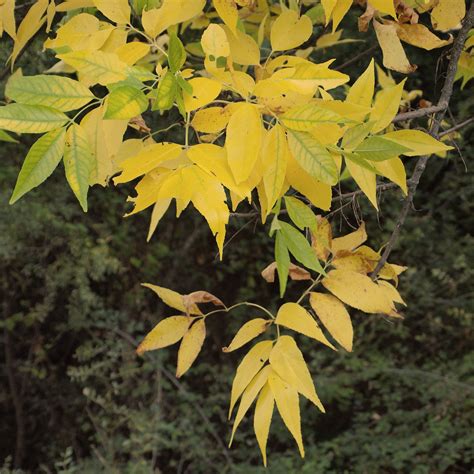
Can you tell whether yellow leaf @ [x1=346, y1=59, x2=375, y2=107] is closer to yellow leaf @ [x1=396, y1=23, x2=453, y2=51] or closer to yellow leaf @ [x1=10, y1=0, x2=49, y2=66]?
yellow leaf @ [x1=396, y1=23, x2=453, y2=51]

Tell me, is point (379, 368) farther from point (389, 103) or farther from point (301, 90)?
point (301, 90)

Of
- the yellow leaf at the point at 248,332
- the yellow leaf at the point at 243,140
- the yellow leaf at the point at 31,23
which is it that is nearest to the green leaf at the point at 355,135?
the yellow leaf at the point at 243,140

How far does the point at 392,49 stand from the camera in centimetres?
79

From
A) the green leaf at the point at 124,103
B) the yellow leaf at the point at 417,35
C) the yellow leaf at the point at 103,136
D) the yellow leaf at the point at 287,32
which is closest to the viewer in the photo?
the green leaf at the point at 124,103

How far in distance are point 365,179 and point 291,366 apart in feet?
0.63

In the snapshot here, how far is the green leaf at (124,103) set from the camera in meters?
0.50

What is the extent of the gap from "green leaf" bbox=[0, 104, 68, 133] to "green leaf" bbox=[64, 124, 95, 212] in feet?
0.06

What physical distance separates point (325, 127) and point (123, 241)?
2.26 meters

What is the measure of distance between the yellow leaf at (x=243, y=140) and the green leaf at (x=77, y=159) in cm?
13

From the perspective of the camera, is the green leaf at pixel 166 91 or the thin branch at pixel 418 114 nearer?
the green leaf at pixel 166 91

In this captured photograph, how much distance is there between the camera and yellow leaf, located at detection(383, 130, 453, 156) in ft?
2.18

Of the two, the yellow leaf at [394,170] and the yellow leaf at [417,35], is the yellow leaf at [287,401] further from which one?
the yellow leaf at [417,35]

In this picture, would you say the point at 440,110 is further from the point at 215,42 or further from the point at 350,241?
the point at 215,42

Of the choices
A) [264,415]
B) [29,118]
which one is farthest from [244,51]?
[264,415]
